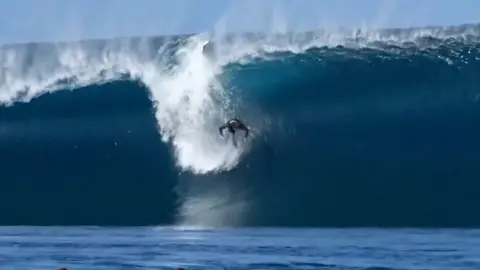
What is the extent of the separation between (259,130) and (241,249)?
473 cm

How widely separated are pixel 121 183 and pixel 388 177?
4366 mm

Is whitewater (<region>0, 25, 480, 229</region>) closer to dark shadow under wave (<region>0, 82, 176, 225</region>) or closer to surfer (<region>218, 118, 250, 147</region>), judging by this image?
dark shadow under wave (<region>0, 82, 176, 225</region>)

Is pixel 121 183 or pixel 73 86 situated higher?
pixel 73 86

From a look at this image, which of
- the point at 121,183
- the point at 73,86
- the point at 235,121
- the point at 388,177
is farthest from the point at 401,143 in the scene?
the point at 73,86

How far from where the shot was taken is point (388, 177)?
25.2m

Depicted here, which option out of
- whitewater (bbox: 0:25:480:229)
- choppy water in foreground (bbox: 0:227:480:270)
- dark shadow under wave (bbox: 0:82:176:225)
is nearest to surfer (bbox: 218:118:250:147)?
whitewater (bbox: 0:25:480:229)

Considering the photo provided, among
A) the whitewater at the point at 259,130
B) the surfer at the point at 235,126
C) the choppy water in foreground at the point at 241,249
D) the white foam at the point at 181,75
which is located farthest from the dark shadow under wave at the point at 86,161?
the surfer at the point at 235,126

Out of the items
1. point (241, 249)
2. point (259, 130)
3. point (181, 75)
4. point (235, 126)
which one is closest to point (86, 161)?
point (181, 75)

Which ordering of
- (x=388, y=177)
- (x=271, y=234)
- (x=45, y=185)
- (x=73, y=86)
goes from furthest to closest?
(x=73, y=86) < (x=45, y=185) < (x=388, y=177) < (x=271, y=234)

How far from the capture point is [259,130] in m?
25.8

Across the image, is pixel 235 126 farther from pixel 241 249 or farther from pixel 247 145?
pixel 241 249

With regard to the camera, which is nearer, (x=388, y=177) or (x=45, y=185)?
(x=388, y=177)

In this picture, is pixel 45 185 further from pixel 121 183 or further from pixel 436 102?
pixel 436 102

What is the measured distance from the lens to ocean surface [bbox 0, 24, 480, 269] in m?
24.3
